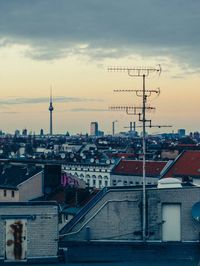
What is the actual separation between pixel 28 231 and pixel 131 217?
261 cm

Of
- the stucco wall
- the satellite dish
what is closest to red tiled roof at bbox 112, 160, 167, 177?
Result: the stucco wall

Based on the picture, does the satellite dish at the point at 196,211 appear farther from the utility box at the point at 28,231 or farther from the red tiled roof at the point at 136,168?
the red tiled roof at the point at 136,168

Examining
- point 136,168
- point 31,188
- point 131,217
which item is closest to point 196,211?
point 131,217

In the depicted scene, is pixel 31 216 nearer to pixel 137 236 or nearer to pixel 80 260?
pixel 80 260

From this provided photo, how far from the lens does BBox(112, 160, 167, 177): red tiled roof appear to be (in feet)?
206

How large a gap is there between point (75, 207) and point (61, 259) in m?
22.6

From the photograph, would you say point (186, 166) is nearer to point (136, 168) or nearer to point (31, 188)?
point (136, 168)

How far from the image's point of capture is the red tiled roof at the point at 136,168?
206 ft

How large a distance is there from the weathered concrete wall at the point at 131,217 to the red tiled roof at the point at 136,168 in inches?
1858

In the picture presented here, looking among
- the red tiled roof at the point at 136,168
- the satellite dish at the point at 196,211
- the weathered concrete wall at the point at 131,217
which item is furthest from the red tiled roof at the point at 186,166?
the satellite dish at the point at 196,211

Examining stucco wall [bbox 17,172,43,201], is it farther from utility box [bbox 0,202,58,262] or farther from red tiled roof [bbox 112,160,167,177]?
utility box [bbox 0,202,58,262]

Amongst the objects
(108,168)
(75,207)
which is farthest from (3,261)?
(108,168)

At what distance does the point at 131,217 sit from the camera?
1433 centimetres

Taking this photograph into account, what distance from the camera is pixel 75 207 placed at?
36.0m
